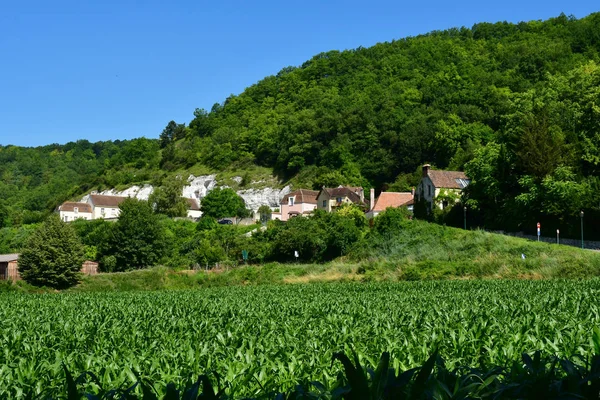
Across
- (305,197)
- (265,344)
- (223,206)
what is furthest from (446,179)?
(265,344)

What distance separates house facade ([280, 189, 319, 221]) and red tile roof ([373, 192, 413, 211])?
1938 cm

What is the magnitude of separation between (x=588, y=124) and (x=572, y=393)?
6444 cm

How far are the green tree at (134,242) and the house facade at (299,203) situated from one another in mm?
39674

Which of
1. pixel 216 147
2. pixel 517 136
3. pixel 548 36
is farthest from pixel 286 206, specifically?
pixel 548 36

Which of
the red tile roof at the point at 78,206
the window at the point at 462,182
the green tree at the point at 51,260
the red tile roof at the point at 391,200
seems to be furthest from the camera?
the red tile roof at the point at 78,206

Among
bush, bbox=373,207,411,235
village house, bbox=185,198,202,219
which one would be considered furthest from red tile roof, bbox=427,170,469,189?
village house, bbox=185,198,202,219

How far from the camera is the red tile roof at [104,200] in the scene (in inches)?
5148

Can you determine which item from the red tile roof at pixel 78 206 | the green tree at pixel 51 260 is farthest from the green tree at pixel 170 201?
the green tree at pixel 51 260

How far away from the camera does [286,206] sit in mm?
109438

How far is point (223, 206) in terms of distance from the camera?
107750 millimetres

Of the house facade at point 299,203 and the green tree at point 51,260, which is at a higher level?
the house facade at point 299,203

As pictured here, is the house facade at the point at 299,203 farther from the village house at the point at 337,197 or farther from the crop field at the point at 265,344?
the crop field at the point at 265,344

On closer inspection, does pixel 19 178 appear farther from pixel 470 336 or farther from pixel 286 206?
pixel 470 336

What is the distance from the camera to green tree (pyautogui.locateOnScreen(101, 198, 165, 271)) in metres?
64.6
